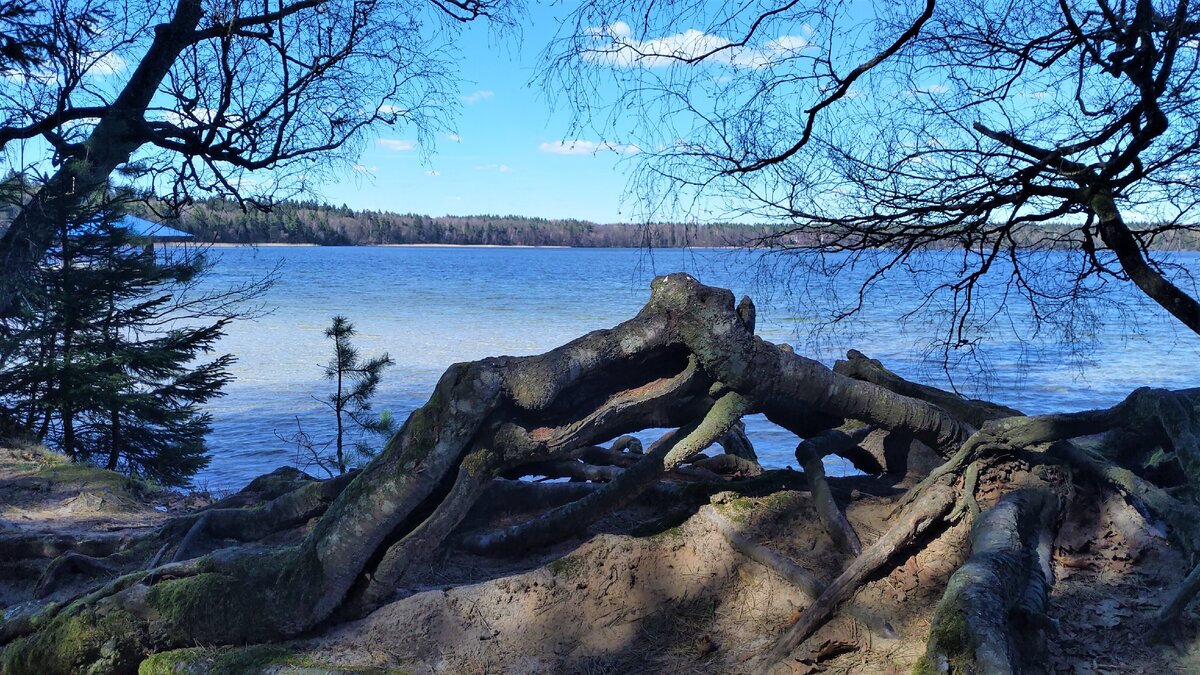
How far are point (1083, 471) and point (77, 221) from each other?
12031 mm

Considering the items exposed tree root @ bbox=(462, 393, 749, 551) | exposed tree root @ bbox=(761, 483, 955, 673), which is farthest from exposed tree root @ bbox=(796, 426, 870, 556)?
exposed tree root @ bbox=(462, 393, 749, 551)

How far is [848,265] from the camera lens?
→ 15.5ft

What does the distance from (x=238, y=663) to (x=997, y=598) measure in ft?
11.8

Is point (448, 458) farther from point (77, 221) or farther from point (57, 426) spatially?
point (57, 426)

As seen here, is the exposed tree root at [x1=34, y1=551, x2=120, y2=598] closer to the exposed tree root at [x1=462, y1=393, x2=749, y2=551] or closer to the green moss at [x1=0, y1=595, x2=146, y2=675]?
the green moss at [x1=0, y1=595, x2=146, y2=675]

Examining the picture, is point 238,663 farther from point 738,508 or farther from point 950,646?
point 950,646

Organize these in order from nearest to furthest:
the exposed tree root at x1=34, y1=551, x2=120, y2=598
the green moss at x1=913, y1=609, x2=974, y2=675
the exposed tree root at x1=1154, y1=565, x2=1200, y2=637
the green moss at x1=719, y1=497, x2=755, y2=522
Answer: the green moss at x1=913, y1=609, x2=974, y2=675, the exposed tree root at x1=1154, y1=565, x2=1200, y2=637, the green moss at x1=719, y1=497, x2=755, y2=522, the exposed tree root at x1=34, y1=551, x2=120, y2=598

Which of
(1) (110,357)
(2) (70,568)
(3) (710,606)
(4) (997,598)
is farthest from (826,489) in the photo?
(1) (110,357)

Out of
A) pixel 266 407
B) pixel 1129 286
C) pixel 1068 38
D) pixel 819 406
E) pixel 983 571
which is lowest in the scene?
pixel 266 407

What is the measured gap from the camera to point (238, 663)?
4430 mm

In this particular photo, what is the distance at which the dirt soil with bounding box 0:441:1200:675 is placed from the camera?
400 centimetres

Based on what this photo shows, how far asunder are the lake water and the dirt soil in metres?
1.09

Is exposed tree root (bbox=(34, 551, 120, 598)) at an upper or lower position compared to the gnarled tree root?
lower

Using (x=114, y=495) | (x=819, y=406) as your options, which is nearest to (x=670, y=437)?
(x=819, y=406)
